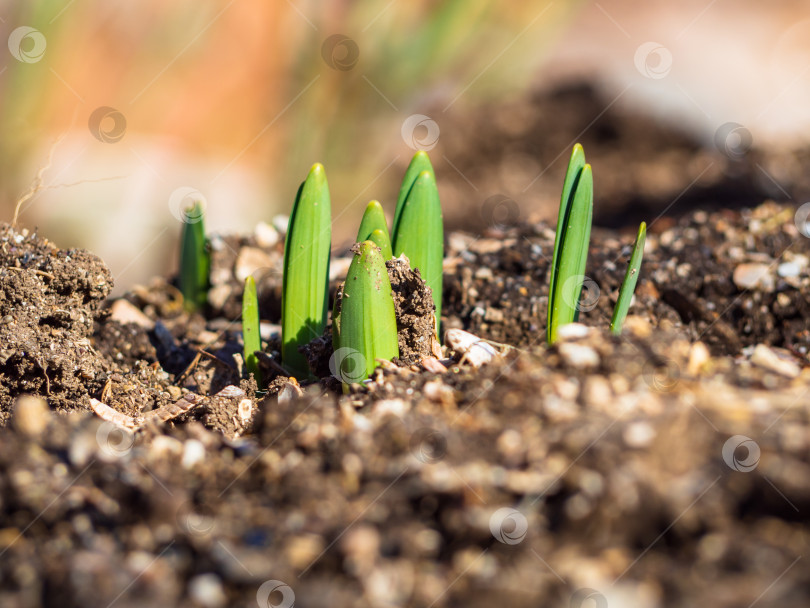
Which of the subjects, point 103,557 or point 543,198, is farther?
point 543,198

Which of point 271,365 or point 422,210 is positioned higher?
point 422,210

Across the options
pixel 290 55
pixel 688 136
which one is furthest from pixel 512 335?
pixel 290 55

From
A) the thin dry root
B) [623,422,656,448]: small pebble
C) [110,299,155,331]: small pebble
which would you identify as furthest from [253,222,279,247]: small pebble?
[623,422,656,448]: small pebble

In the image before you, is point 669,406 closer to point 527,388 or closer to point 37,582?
point 527,388

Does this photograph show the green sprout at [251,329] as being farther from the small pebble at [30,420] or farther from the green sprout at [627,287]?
the green sprout at [627,287]

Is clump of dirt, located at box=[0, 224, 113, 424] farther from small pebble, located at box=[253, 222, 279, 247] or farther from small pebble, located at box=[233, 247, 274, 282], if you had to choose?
small pebble, located at box=[253, 222, 279, 247]

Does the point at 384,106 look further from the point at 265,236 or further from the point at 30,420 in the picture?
the point at 30,420

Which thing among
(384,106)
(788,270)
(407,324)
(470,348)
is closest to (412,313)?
(407,324)
